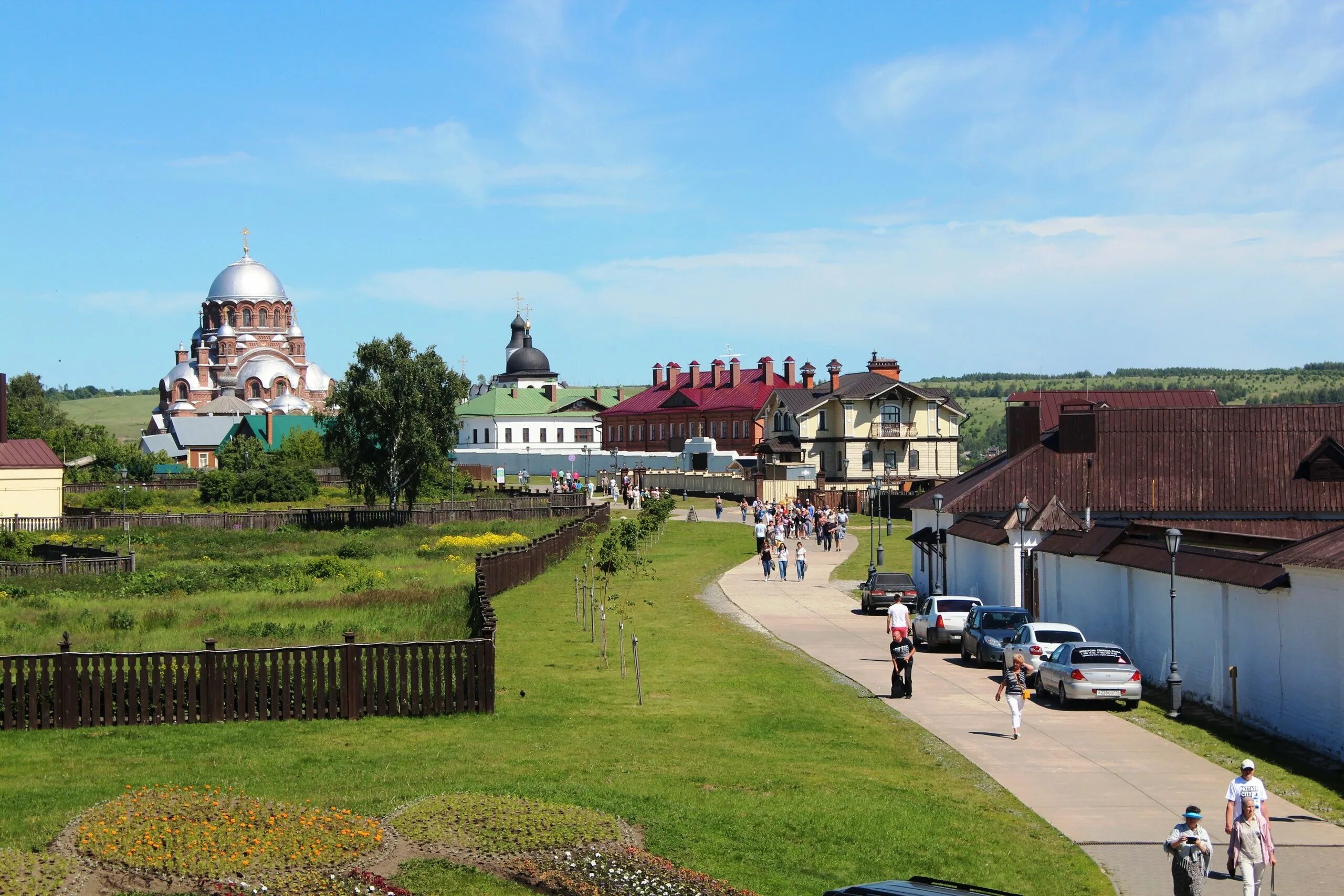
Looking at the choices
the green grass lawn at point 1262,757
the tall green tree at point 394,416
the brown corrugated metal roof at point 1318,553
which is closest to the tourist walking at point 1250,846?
the green grass lawn at point 1262,757

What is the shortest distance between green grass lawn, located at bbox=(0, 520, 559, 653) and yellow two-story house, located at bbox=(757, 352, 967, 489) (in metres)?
36.4

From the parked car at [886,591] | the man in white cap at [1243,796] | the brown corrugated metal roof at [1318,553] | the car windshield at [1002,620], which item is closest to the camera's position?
the man in white cap at [1243,796]

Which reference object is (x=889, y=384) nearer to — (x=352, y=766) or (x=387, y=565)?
(x=387, y=565)

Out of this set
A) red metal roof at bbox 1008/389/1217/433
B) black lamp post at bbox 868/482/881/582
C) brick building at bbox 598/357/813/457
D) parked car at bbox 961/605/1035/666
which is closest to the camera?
parked car at bbox 961/605/1035/666

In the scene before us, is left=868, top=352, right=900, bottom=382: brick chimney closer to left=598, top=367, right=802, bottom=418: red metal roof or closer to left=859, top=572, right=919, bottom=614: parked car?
left=598, top=367, right=802, bottom=418: red metal roof

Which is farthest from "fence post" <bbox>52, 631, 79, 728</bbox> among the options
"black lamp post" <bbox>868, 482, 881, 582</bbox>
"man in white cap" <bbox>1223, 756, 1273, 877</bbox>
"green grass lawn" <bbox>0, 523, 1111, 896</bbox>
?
"black lamp post" <bbox>868, 482, 881, 582</bbox>

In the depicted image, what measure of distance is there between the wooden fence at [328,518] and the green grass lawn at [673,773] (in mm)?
44010

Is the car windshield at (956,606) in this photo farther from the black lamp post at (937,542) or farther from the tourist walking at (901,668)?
the black lamp post at (937,542)

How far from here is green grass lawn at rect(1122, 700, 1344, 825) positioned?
1648cm

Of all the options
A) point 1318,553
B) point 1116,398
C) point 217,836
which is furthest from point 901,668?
point 1116,398

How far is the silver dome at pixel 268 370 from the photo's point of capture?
14338 centimetres

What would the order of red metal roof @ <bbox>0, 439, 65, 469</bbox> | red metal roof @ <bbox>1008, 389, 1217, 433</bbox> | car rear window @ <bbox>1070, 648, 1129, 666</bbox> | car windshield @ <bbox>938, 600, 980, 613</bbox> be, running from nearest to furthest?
car rear window @ <bbox>1070, 648, 1129, 666</bbox> < car windshield @ <bbox>938, 600, 980, 613</bbox> < red metal roof @ <bbox>1008, 389, 1217, 433</bbox> < red metal roof @ <bbox>0, 439, 65, 469</bbox>

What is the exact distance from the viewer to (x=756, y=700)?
21125 millimetres

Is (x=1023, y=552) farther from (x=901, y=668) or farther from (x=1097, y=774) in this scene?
(x=1097, y=774)
